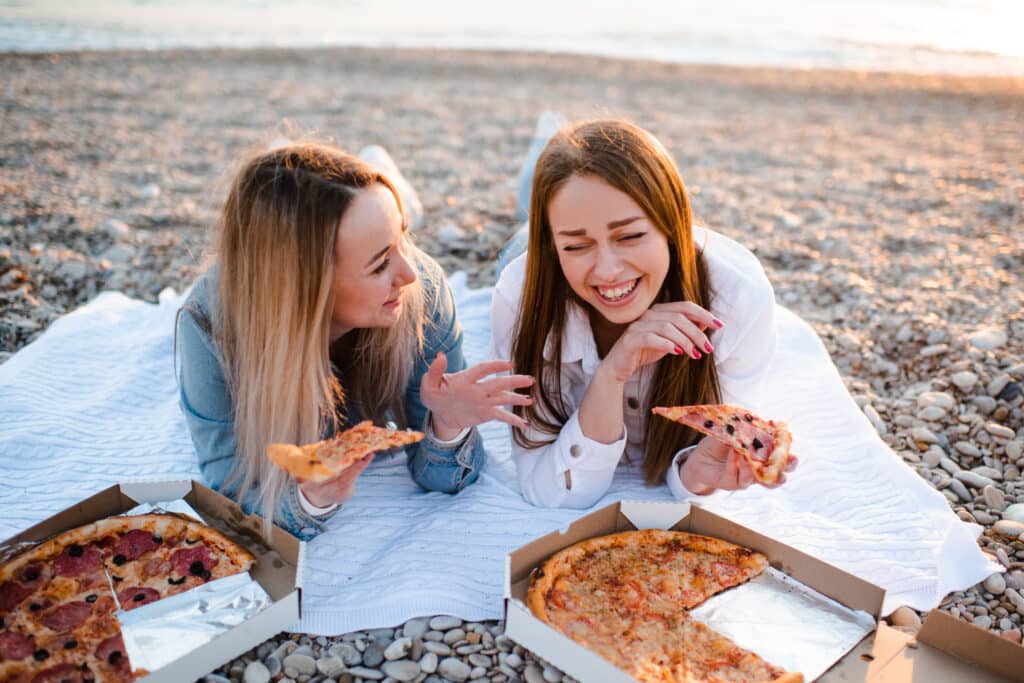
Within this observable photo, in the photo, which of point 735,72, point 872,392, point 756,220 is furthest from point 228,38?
point 872,392

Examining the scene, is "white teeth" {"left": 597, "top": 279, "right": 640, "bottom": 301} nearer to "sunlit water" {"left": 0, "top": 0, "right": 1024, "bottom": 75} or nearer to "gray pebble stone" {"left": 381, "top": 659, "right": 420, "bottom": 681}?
"gray pebble stone" {"left": 381, "top": 659, "right": 420, "bottom": 681}

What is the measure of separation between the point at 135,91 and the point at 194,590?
1419 centimetres

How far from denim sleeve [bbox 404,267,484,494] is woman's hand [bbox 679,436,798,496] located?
105 centimetres

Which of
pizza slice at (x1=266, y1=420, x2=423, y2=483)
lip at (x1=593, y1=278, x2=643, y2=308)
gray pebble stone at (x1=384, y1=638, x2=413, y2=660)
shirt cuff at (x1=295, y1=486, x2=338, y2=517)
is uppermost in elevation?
lip at (x1=593, y1=278, x2=643, y2=308)

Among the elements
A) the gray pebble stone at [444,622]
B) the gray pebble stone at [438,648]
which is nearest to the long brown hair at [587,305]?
the gray pebble stone at [444,622]

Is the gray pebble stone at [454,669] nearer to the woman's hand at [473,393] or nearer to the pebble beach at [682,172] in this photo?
the pebble beach at [682,172]

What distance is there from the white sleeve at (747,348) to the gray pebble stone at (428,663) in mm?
1850

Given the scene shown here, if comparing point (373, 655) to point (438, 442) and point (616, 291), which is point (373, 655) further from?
point (616, 291)

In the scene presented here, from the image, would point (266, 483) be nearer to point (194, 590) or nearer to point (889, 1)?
point (194, 590)

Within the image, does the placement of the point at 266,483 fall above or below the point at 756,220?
below

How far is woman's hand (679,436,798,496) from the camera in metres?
3.33

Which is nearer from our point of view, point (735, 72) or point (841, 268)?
point (841, 268)

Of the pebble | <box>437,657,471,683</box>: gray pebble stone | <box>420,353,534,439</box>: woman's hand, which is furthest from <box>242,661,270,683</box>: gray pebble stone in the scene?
the pebble

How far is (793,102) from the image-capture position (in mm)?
17312
